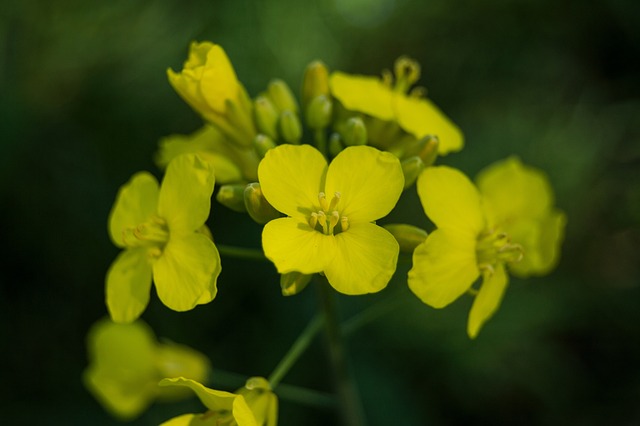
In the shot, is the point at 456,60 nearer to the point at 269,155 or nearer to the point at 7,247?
the point at 269,155

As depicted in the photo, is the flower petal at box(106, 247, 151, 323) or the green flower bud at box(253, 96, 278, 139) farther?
the green flower bud at box(253, 96, 278, 139)

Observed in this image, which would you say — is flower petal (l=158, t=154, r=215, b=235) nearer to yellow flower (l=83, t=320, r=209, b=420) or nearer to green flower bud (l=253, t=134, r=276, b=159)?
green flower bud (l=253, t=134, r=276, b=159)

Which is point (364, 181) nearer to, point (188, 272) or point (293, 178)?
point (293, 178)


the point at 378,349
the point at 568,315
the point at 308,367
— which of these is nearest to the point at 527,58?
the point at 568,315

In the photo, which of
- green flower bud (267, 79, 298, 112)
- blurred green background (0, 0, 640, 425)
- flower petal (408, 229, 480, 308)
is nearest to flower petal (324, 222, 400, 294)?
flower petal (408, 229, 480, 308)

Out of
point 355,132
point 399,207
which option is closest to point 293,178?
point 355,132

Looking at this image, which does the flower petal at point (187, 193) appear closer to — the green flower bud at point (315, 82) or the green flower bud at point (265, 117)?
the green flower bud at point (265, 117)
